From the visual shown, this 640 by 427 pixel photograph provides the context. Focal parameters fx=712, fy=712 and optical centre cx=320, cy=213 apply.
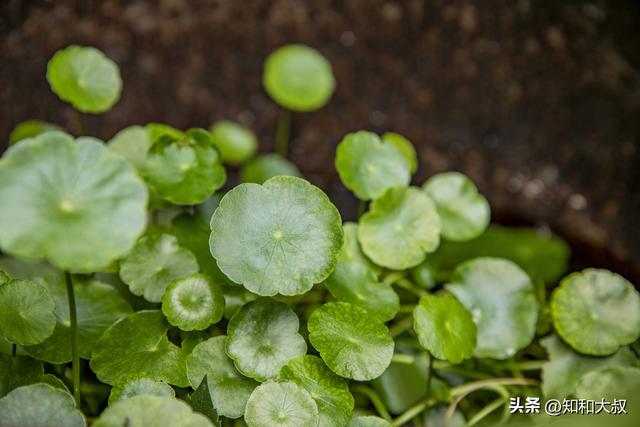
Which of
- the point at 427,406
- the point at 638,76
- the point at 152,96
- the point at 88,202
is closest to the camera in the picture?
the point at 88,202

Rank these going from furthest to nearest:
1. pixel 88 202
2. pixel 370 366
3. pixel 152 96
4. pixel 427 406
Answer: pixel 152 96 < pixel 427 406 < pixel 370 366 < pixel 88 202

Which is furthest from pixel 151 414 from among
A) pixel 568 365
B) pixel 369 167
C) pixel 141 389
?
pixel 568 365

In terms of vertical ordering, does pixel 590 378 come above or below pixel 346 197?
above

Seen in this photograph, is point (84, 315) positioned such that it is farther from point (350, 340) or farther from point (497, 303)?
point (497, 303)

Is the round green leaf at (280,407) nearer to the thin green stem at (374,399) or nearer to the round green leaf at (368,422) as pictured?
the round green leaf at (368,422)

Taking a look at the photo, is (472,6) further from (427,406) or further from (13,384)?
(13,384)

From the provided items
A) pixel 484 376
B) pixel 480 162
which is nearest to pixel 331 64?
pixel 480 162
